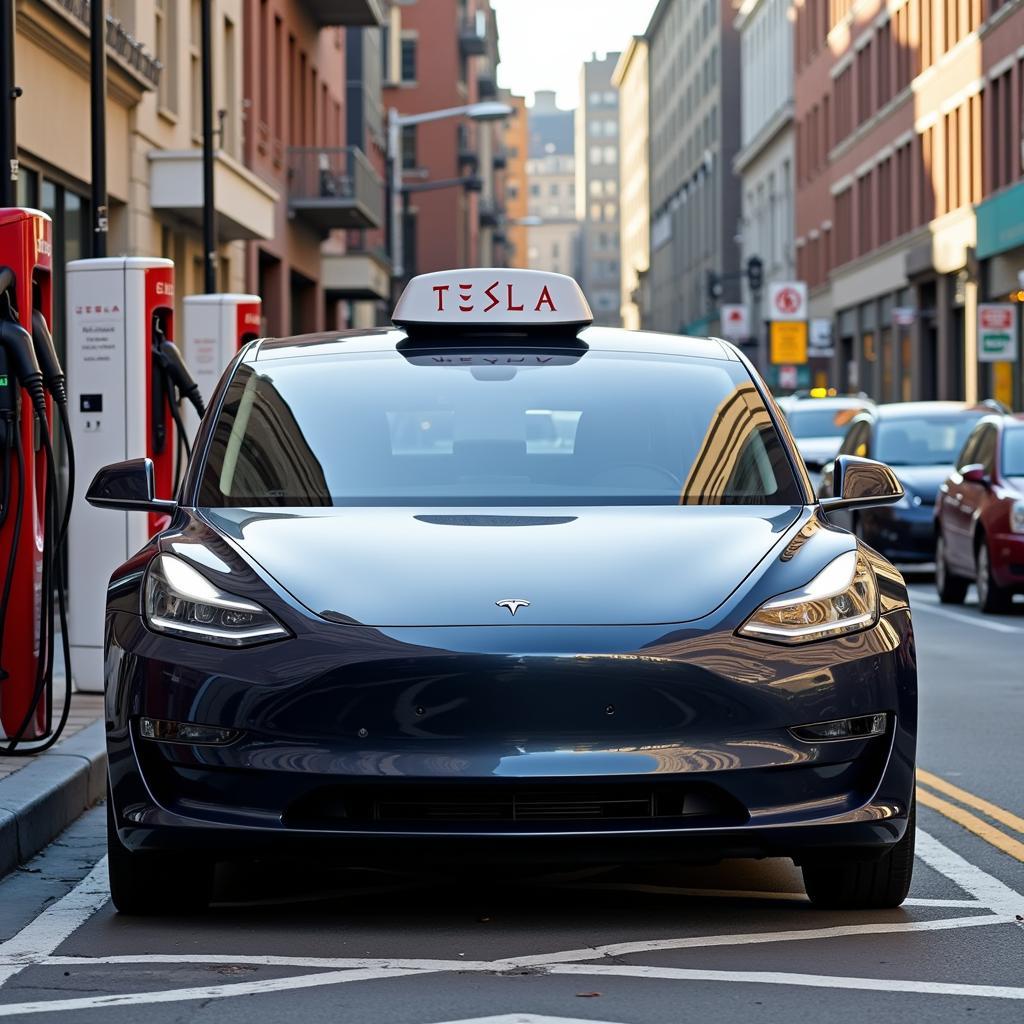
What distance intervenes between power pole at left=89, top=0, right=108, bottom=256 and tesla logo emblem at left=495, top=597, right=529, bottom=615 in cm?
801

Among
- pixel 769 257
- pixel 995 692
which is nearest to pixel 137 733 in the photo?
pixel 995 692

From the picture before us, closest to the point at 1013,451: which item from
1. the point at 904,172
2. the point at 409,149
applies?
the point at 904,172

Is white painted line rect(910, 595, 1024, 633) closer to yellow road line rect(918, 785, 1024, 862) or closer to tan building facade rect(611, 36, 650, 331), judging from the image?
yellow road line rect(918, 785, 1024, 862)

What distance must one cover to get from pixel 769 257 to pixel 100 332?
A: 248 ft

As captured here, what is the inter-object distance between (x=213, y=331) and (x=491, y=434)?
32.0 feet

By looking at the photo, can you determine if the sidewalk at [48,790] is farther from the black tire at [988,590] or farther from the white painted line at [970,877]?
the black tire at [988,590]

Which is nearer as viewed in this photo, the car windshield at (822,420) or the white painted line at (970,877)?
the white painted line at (970,877)

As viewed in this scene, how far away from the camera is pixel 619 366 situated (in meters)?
7.45

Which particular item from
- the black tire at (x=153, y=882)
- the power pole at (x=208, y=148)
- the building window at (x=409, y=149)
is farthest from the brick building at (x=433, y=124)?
the black tire at (x=153, y=882)

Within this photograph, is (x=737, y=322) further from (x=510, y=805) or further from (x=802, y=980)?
(x=802, y=980)

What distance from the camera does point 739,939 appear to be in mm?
6035

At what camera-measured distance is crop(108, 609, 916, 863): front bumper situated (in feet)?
19.1

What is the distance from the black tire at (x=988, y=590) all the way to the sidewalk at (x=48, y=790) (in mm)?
10603

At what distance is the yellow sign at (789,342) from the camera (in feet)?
198
